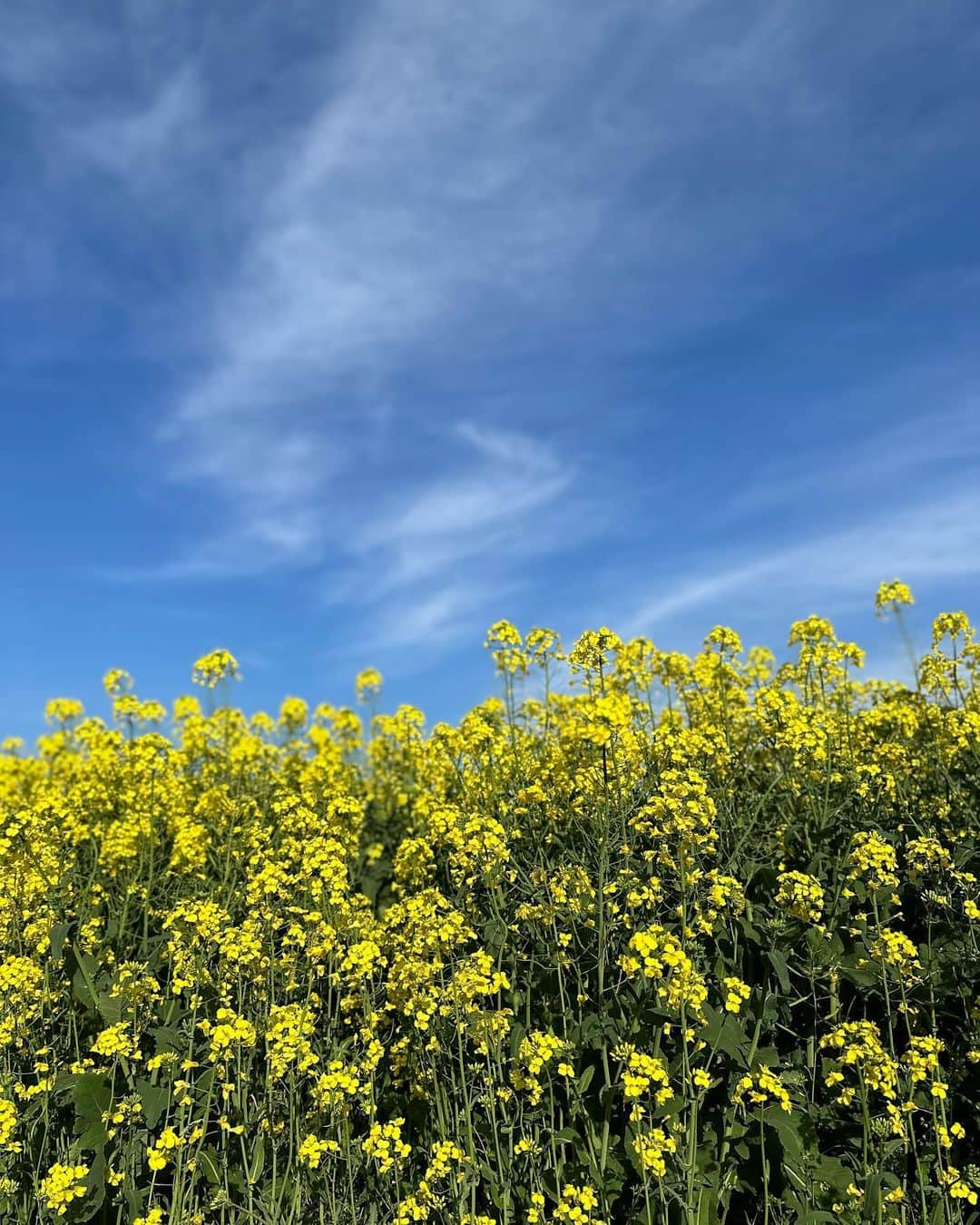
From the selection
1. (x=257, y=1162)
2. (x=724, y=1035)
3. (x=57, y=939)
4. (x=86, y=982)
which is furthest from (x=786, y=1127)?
(x=57, y=939)

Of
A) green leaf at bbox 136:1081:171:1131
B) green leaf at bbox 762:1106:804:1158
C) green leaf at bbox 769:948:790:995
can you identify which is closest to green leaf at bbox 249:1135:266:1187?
green leaf at bbox 136:1081:171:1131

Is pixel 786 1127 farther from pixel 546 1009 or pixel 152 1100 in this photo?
pixel 152 1100

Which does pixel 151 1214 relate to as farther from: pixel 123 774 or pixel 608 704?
pixel 123 774

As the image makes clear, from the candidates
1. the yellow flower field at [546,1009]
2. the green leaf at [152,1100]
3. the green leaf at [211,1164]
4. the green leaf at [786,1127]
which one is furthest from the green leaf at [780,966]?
the green leaf at [152,1100]

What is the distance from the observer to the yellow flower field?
440 centimetres

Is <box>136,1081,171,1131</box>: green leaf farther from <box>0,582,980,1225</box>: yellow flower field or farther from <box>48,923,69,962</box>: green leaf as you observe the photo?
<box>48,923,69,962</box>: green leaf

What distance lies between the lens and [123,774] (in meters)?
8.69

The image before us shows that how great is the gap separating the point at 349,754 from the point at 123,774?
239cm

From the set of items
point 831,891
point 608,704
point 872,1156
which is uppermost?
point 608,704

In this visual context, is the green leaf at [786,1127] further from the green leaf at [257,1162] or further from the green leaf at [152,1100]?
the green leaf at [152,1100]

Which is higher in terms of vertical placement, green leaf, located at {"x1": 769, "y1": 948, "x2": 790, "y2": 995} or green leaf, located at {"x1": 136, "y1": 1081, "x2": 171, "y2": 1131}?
green leaf, located at {"x1": 769, "y1": 948, "x2": 790, "y2": 995}

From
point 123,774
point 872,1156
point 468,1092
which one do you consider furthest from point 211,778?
→ point 872,1156

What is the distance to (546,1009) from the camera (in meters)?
5.08

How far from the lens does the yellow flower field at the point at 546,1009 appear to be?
440 centimetres
